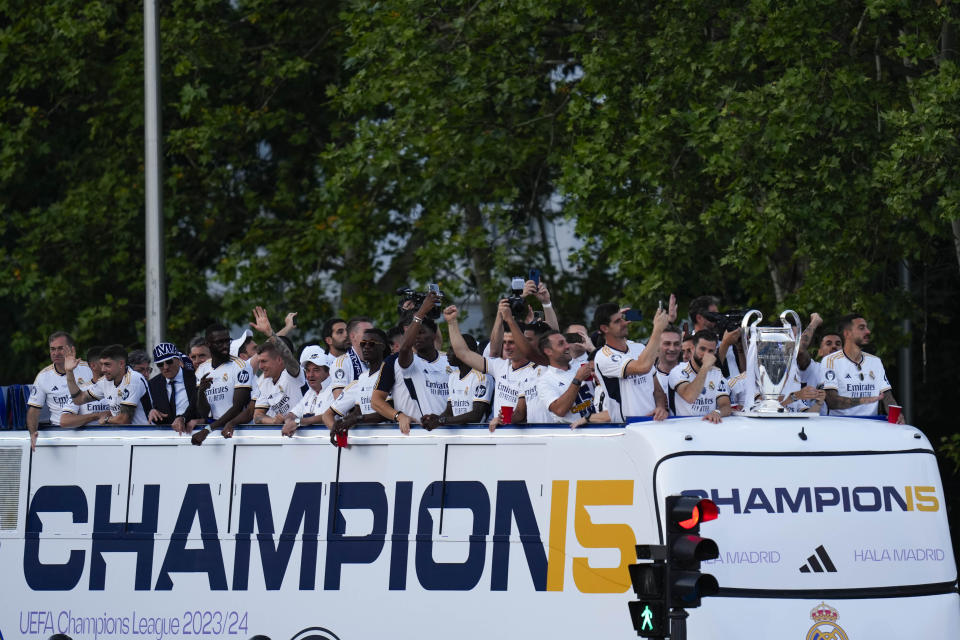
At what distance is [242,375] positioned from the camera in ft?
42.8

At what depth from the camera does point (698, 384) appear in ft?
36.7

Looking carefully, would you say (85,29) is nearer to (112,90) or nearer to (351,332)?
(112,90)

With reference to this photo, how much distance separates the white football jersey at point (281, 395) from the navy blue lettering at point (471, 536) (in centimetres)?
281

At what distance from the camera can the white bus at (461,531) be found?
382 inches

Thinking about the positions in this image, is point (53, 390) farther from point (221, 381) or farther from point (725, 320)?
point (725, 320)

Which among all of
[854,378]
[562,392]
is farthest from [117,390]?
[854,378]

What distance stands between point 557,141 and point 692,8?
12.0 feet

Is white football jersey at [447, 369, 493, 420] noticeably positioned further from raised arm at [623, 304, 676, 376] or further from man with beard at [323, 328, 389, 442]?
raised arm at [623, 304, 676, 376]

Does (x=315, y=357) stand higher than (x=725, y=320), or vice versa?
(x=725, y=320)

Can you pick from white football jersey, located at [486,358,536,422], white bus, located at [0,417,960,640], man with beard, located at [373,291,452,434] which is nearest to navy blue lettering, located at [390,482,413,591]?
white bus, located at [0,417,960,640]

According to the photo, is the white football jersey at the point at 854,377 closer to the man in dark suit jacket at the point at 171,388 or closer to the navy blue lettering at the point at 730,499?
the navy blue lettering at the point at 730,499

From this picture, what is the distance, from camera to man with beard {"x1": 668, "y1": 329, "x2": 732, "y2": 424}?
11.3m

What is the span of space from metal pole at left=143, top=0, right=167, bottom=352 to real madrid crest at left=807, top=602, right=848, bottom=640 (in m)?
10.9

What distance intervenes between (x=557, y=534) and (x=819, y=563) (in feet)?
5.45
